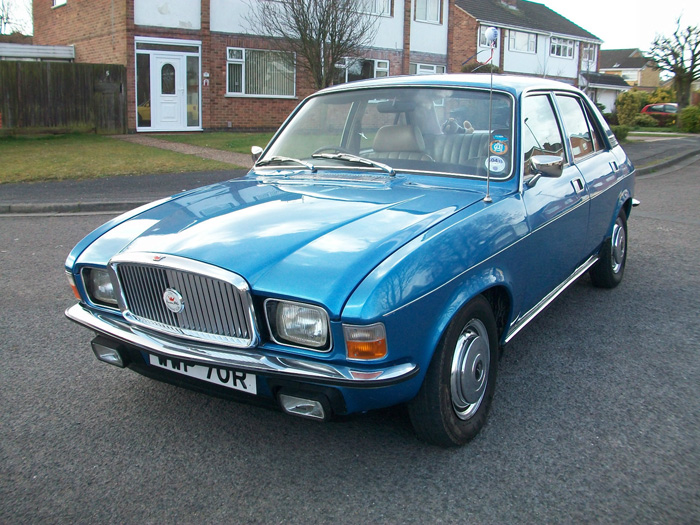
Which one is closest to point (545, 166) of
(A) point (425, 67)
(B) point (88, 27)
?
(B) point (88, 27)

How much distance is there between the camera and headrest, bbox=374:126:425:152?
4.08 m

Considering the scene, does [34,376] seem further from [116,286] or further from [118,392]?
[116,286]

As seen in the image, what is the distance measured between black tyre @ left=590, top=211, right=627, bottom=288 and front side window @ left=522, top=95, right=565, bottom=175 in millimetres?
1313

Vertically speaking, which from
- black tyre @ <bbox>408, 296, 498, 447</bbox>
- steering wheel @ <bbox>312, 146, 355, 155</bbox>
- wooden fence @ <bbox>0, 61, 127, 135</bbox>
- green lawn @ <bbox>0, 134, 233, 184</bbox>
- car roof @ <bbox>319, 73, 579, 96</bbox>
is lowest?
black tyre @ <bbox>408, 296, 498, 447</bbox>

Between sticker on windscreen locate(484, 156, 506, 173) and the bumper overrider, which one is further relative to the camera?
sticker on windscreen locate(484, 156, 506, 173)

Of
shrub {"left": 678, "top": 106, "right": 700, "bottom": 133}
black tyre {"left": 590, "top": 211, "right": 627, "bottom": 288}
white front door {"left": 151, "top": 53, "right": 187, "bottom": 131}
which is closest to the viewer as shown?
black tyre {"left": 590, "top": 211, "right": 627, "bottom": 288}

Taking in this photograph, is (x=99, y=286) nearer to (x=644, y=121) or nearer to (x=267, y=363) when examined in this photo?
(x=267, y=363)

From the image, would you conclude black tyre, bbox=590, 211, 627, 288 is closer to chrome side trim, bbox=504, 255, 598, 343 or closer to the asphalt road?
chrome side trim, bbox=504, 255, 598, 343

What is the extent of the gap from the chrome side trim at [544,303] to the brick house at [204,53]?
56.2 feet

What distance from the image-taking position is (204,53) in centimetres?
2188

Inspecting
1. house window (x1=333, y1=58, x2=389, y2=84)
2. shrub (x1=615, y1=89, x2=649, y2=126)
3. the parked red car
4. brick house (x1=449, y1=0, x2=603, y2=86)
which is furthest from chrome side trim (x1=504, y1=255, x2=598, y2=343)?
the parked red car

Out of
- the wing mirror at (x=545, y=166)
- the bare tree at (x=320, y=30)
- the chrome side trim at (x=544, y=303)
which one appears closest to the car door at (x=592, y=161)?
the chrome side trim at (x=544, y=303)

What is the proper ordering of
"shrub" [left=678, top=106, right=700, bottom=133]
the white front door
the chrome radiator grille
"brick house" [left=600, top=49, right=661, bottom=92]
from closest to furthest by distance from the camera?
1. the chrome radiator grille
2. the white front door
3. "shrub" [left=678, top=106, right=700, bottom=133]
4. "brick house" [left=600, top=49, right=661, bottom=92]

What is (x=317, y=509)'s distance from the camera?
2.66m
